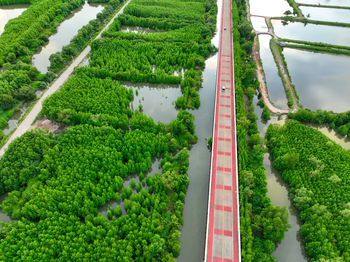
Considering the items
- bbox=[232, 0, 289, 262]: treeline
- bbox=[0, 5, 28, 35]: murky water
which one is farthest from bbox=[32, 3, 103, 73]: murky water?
bbox=[232, 0, 289, 262]: treeline

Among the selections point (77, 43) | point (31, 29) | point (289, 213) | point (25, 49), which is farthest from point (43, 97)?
point (289, 213)

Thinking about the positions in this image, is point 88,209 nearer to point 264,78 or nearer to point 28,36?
point 264,78

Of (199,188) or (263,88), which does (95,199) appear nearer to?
(199,188)

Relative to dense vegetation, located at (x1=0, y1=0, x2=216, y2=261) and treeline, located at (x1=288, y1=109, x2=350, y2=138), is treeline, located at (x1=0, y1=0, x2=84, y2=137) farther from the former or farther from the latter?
treeline, located at (x1=288, y1=109, x2=350, y2=138)

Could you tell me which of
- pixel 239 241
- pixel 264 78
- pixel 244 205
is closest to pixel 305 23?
pixel 264 78

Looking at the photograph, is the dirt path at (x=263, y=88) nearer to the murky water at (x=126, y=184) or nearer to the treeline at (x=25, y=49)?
the murky water at (x=126, y=184)

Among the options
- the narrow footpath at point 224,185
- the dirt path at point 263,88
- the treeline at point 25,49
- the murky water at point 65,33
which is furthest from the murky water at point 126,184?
the murky water at point 65,33
